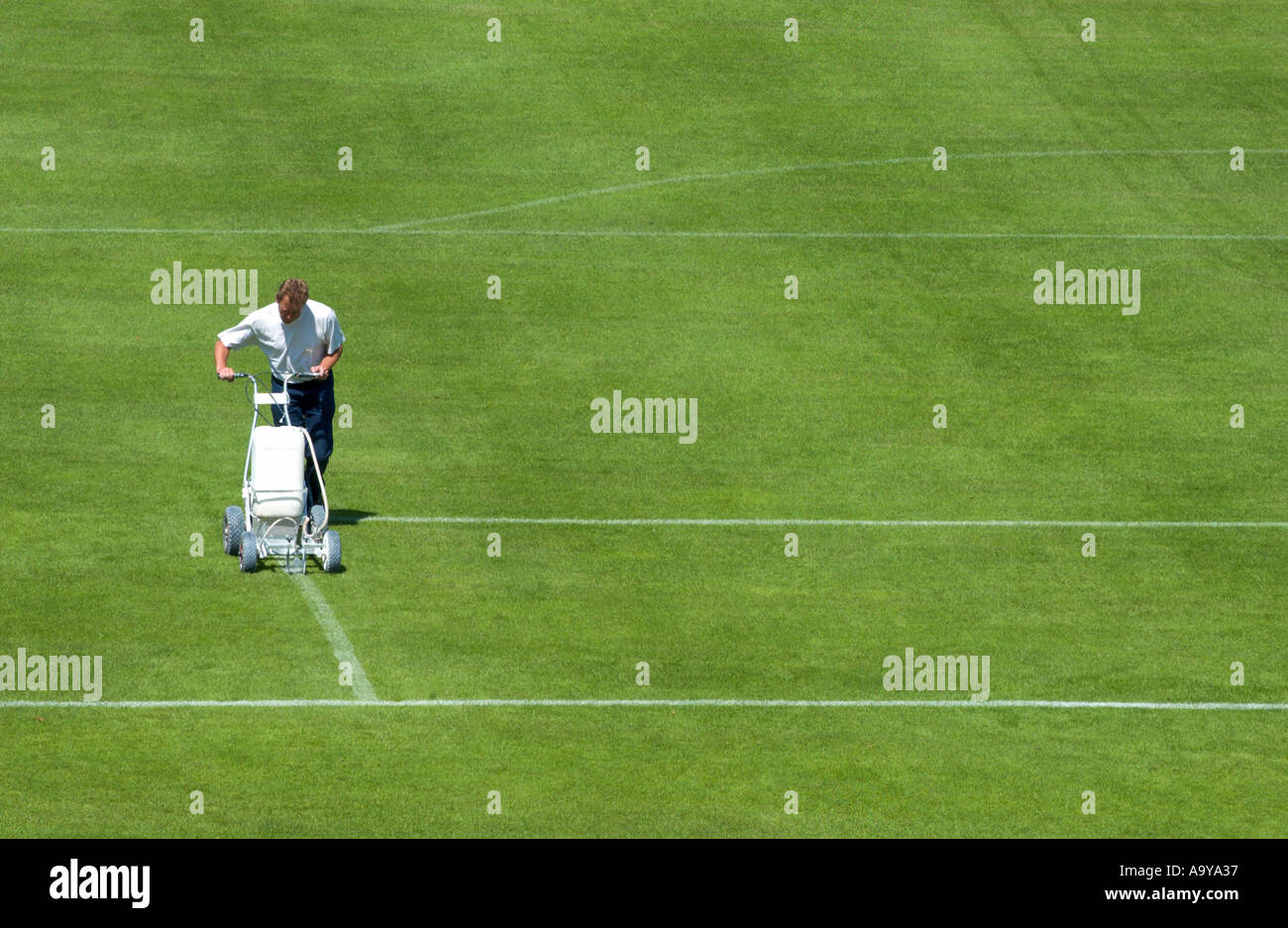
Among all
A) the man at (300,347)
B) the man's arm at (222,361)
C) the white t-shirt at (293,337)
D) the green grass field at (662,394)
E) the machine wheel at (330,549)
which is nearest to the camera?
the green grass field at (662,394)

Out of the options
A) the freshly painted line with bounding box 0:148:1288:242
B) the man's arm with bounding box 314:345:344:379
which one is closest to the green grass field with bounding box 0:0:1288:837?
the freshly painted line with bounding box 0:148:1288:242

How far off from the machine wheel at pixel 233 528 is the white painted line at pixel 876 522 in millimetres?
1530

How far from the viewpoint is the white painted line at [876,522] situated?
62.2 feet

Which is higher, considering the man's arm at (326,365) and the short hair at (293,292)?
the short hair at (293,292)

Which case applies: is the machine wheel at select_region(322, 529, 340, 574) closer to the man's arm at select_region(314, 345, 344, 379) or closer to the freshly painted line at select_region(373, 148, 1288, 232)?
the man's arm at select_region(314, 345, 344, 379)

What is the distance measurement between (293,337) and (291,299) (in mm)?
476

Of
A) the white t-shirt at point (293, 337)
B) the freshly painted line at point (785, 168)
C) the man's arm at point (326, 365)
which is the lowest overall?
the man's arm at point (326, 365)

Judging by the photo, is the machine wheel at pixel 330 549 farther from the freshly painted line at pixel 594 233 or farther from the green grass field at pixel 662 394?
the freshly painted line at pixel 594 233

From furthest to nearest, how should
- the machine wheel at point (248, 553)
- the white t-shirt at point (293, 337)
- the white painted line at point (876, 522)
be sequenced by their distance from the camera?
the white painted line at point (876, 522) → the white t-shirt at point (293, 337) → the machine wheel at point (248, 553)

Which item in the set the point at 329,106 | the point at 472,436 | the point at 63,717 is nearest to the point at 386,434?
the point at 472,436

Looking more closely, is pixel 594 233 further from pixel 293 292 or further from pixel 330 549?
pixel 330 549

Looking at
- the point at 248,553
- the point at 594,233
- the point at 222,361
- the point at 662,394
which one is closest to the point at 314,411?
the point at 222,361

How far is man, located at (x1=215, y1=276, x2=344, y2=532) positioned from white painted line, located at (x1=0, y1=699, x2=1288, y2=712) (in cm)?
263

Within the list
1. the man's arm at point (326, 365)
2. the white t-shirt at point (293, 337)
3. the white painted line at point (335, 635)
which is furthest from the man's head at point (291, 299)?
the white painted line at point (335, 635)
